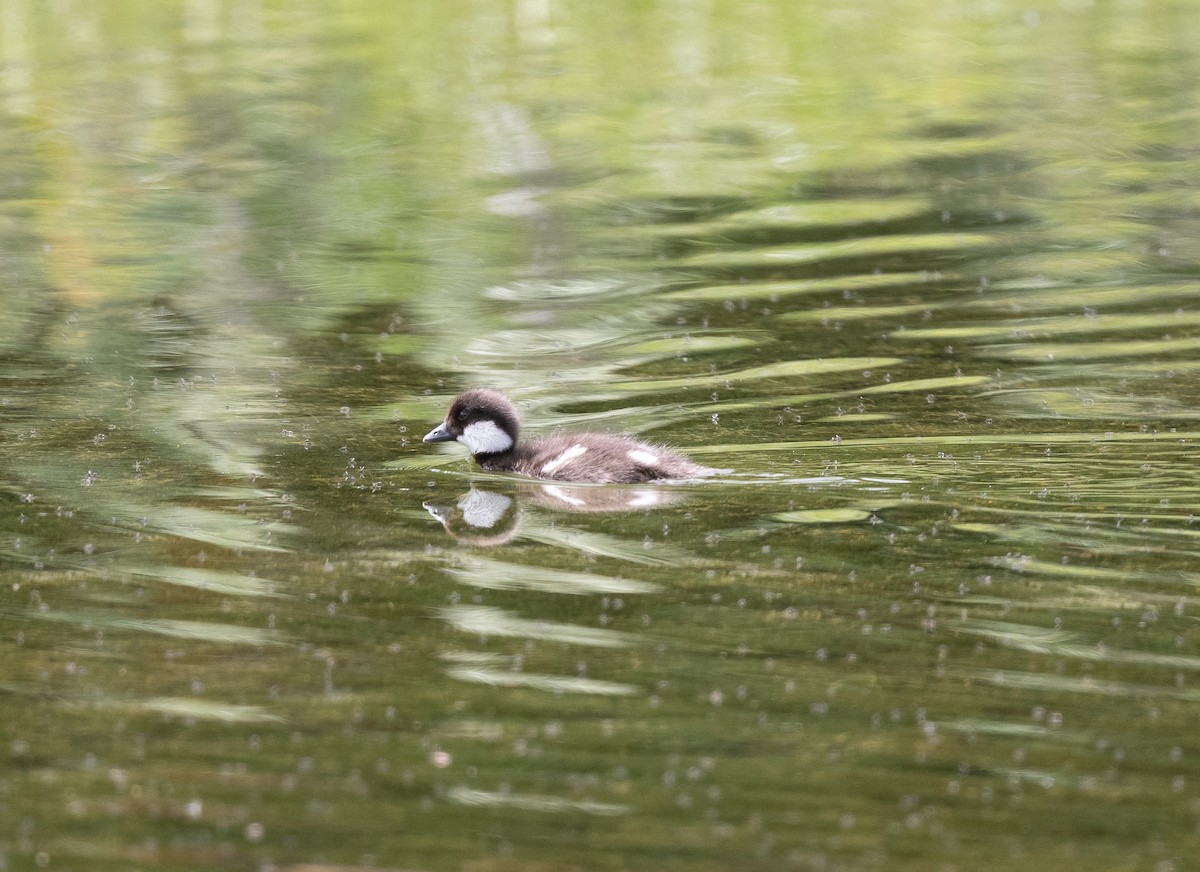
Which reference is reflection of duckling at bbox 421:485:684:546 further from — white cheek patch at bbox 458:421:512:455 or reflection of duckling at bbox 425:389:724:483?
A: white cheek patch at bbox 458:421:512:455

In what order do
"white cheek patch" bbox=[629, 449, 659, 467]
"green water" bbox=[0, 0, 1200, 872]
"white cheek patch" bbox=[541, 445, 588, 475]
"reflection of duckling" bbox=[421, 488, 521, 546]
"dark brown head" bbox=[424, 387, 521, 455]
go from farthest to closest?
"dark brown head" bbox=[424, 387, 521, 455] → "white cheek patch" bbox=[541, 445, 588, 475] → "white cheek patch" bbox=[629, 449, 659, 467] → "reflection of duckling" bbox=[421, 488, 521, 546] → "green water" bbox=[0, 0, 1200, 872]

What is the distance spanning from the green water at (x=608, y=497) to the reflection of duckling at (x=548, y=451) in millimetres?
144

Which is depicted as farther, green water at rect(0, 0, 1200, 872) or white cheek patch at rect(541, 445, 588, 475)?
white cheek patch at rect(541, 445, 588, 475)

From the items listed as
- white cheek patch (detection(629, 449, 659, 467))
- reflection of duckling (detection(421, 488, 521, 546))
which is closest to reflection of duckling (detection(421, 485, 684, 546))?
reflection of duckling (detection(421, 488, 521, 546))

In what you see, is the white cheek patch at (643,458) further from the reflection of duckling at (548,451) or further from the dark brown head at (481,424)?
the dark brown head at (481,424)

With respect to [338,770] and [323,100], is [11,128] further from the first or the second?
[338,770]

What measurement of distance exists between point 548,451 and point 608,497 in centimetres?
65

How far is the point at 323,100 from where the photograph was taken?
20.1 metres

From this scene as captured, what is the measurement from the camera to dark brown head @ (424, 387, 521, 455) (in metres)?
8.66

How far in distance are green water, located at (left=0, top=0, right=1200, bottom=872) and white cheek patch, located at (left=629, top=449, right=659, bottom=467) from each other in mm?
275

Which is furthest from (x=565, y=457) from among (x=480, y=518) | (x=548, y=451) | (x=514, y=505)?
(x=480, y=518)

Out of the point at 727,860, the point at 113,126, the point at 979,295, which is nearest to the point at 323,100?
the point at 113,126

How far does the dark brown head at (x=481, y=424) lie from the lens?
8.66 m

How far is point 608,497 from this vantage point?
311 inches
